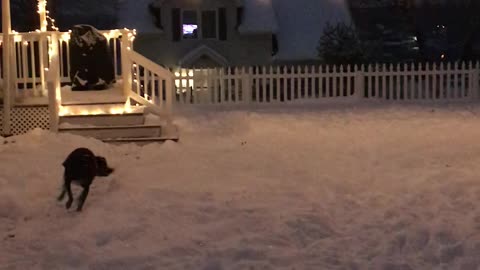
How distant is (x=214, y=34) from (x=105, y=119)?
19738 mm

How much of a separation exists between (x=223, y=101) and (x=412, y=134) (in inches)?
288

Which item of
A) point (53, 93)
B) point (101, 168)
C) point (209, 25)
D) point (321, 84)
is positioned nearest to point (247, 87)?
point (321, 84)

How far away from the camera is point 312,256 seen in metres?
6.78

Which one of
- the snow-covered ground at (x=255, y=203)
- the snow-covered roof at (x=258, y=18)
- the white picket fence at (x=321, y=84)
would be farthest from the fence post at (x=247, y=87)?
the snow-covered roof at (x=258, y=18)

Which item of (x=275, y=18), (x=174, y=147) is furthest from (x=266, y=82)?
(x=275, y=18)

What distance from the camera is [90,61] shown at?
14359 millimetres

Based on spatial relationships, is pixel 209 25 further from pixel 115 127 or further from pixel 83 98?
pixel 115 127

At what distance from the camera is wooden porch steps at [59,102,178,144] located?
1233 centimetres

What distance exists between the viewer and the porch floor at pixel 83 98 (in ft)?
42.6

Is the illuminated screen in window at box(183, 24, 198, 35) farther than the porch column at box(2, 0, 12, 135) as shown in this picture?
Yes

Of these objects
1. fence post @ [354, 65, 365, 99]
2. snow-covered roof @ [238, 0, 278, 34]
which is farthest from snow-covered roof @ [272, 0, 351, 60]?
fence post @ [354, 65, 365, 99]

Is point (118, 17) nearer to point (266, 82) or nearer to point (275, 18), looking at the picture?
point (275, 18)

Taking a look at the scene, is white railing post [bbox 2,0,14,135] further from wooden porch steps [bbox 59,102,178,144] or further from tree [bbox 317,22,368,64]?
tree [bbox 317,22,368,64]

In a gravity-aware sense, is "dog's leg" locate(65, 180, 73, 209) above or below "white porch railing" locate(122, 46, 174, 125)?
below
